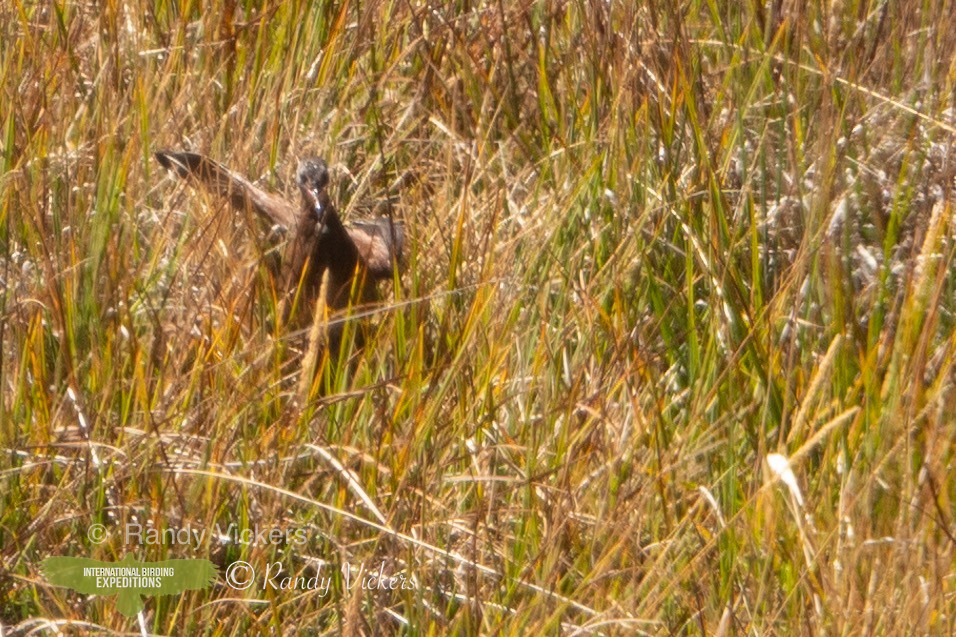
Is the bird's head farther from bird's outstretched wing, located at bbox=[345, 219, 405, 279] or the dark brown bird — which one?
bird's outstretched wing, located at bbox=[345, 219, 405, 279]

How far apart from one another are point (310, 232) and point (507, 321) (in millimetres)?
585

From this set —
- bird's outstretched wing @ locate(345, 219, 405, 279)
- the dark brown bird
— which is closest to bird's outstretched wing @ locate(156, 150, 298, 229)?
the dark brown bird

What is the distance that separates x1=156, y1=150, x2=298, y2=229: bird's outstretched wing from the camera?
2973 millimetres

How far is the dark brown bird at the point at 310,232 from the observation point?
9.75 ft

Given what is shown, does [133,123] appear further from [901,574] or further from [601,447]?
[901,574]

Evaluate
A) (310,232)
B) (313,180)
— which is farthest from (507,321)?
(313,180)

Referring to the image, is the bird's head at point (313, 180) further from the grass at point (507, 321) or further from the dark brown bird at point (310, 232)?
the grass at point (507, 321)

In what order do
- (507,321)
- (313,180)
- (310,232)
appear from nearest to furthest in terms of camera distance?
1. (507,321)
2. (310,232)
3. (313,180)

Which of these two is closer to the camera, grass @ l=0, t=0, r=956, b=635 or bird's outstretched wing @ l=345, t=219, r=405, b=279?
grass @ l=0, t=0, r=956, b=635

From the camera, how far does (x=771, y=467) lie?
190cm

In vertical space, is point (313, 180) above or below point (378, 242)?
above

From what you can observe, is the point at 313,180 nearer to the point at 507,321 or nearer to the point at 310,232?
the point at 310,232

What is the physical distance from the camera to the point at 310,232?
3004 mm

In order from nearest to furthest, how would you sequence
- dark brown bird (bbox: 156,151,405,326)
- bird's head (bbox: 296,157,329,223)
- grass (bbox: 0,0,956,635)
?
grass (bbox: 0,0,956,635), dark brown bird (bbox: 156,151,405,326), bird's head (bbox: 296,157,329,223)
